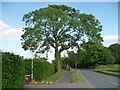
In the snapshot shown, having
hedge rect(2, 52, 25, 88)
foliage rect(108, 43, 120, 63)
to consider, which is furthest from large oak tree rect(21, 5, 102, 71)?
foliage rect(108, 43, 120, 63)

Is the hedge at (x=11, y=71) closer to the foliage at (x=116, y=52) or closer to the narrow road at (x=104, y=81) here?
the narrow road at (x=104, y=81)

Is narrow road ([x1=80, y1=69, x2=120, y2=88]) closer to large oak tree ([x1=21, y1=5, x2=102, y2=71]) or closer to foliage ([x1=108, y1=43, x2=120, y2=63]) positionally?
large oak tree ([x1=21, y1=5, x2=102, y2=71])

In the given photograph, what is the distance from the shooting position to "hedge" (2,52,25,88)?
48.0ft

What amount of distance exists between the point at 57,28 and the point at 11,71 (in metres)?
42.7

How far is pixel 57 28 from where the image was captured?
57.8 meters

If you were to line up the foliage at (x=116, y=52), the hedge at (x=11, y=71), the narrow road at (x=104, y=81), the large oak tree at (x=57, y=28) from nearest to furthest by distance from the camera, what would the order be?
the hedge at (x=11, y=71), the narrow road at (x=104, y=81), the large oak tree at (x=57, y=28), the foliage at (x=116, y=52)

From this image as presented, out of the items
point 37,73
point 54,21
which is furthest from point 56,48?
point 37,73

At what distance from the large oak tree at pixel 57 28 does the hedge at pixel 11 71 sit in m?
39.7

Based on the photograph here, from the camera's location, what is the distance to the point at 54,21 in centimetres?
5688

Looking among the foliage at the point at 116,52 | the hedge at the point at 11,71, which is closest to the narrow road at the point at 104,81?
the hedge at the point at 11,71

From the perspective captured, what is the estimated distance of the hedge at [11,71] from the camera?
14.6 metres

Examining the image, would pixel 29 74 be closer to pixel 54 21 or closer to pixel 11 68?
pixel 11 68

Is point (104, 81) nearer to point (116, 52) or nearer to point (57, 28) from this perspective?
point (57, 28)

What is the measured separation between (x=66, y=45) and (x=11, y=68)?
4579 cm
